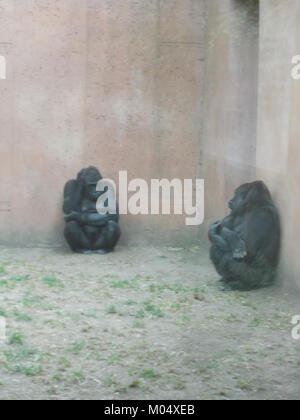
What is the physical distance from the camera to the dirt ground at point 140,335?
4.00 m

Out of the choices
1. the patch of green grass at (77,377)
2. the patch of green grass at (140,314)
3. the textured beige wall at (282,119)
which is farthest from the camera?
the textured beige wall at (282,119)

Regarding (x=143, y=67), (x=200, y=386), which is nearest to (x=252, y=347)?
(x=200, y=386)

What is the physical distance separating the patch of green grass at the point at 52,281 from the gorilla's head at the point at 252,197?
71.6 inches

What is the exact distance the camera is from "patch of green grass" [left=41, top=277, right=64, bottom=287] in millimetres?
6597

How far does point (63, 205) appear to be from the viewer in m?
8.43

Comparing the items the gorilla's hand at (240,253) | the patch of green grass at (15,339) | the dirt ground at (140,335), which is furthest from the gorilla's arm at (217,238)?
the patch of green grass at (15,339)

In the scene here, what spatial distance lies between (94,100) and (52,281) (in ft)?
9.26

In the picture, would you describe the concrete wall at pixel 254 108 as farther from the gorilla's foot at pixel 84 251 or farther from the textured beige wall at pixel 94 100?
the gorilla's foot at pixel 84 251

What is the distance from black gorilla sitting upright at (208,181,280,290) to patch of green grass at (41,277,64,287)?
4.98 ft

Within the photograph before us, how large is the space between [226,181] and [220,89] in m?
1.11

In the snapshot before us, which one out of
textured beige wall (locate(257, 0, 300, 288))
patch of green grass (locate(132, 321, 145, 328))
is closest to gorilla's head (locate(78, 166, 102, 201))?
textured beige wall (locate(257, 0, 300, 288))

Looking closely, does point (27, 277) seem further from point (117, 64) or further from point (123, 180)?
point (117, 64)

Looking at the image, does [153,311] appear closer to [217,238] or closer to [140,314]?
[140,314]

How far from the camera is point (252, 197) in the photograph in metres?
6.41
